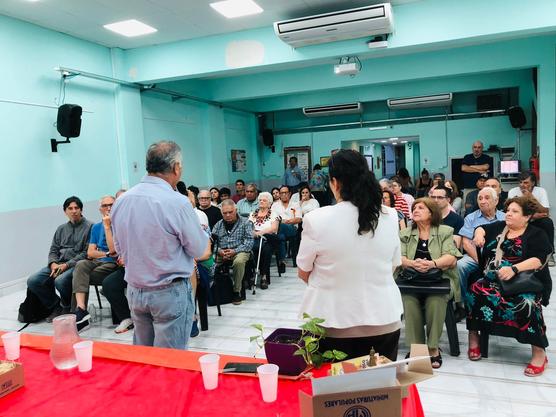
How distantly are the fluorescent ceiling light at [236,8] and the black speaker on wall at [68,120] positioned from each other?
235 cm

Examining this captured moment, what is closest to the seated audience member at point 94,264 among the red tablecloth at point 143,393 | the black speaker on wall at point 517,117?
the red tablecloth at point 143,393

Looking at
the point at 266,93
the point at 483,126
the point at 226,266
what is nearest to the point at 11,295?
the point at 226,266

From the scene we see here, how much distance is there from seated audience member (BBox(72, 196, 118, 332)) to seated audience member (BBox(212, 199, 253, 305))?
1.13 metres

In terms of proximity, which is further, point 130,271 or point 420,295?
point 420,295

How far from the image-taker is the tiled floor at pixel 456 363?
8.48 feet

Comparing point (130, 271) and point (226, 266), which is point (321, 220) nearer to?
point (130, 271)

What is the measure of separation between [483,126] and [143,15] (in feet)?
26.9

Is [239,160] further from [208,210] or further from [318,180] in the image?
[208,210]

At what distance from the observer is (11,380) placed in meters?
1.45

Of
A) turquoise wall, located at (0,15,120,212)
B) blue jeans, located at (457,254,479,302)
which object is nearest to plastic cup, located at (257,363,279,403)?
blue jeans, located at (457,254,479,302)

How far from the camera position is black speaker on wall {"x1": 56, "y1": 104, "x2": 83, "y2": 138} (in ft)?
19.7

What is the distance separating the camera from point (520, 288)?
2.98 metres

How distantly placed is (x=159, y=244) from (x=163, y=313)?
1.17 feet

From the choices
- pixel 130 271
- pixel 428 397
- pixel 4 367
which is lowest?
pixel 428 397
